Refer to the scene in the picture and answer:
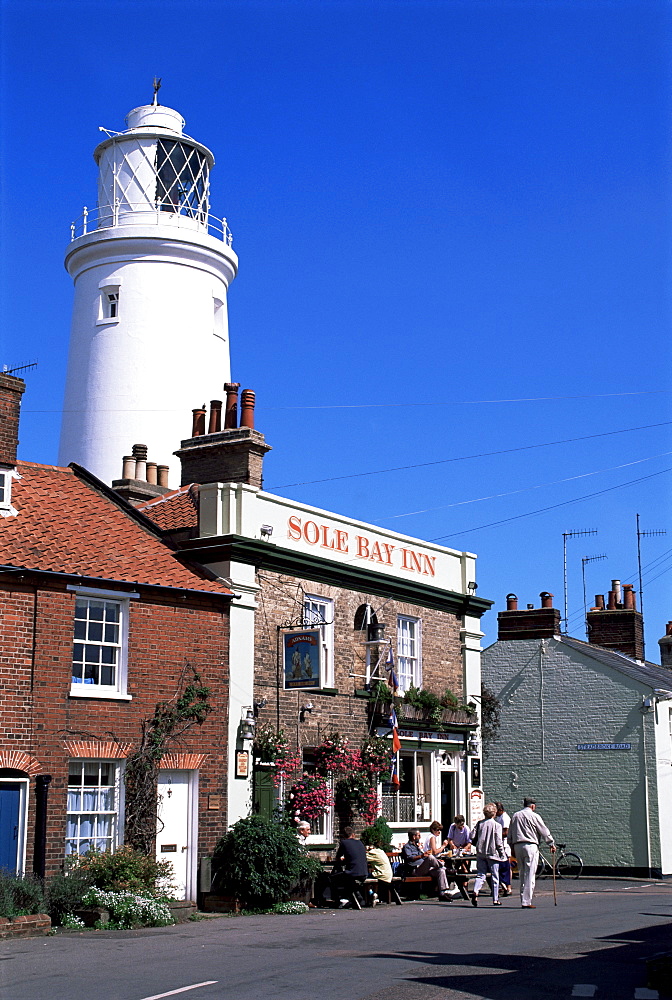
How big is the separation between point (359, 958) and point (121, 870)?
20.6 ft

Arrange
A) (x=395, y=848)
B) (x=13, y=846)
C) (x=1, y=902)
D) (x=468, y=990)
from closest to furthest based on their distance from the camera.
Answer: (x=468, y=990), (x=1, y=902), (x=13, y=846), (x=395, y=848)

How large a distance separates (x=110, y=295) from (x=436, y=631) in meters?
13.9

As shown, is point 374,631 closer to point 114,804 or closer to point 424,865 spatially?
point 424,865

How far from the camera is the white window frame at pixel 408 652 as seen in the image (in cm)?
2688

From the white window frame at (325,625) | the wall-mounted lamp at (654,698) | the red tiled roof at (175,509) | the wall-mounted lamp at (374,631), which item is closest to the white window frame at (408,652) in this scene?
the wall-mounted lamp at (374,631)

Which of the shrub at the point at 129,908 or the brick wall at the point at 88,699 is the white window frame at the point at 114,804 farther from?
the shrub at the point at 129,908

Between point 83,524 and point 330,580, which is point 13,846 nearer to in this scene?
point 83,524

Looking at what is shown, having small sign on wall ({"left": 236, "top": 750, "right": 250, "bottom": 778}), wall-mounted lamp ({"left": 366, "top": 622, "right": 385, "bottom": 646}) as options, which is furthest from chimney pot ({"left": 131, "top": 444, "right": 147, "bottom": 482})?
small sign on wall ({"left": 236, "top": 750, "right": 250, "bottom": 778})

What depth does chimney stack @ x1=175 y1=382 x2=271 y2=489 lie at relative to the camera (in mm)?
24078

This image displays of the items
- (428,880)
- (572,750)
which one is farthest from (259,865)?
(572,750)

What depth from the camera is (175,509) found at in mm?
24297

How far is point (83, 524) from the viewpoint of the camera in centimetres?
2194

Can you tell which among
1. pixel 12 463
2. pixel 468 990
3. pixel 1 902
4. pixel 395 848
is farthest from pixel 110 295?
pixel 468 990

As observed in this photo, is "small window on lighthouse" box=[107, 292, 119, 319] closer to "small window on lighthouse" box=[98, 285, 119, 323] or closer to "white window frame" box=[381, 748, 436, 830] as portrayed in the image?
"small window on lighthouse" box=[98, 285, 119, 323]
